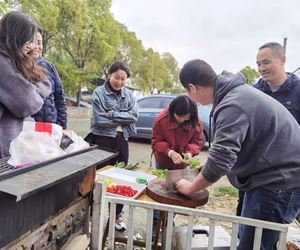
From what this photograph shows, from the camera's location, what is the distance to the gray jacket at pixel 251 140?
1819 mm

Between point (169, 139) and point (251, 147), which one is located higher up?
point (251, 147)

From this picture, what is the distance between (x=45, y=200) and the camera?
4.59 ft

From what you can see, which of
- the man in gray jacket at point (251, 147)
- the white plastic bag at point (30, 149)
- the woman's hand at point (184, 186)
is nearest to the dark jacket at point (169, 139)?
the woman's hand at point (184, 186)

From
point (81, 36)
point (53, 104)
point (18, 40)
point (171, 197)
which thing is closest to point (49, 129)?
point (18, 40)

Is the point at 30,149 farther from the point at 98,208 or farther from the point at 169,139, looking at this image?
the point at 169,139

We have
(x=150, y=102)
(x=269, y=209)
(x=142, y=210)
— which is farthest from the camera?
(x=150, y=102)

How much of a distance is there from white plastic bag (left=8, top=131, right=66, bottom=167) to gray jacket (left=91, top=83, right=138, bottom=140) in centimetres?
185

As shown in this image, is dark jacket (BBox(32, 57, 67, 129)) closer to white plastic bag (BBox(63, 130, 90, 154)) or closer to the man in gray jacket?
white plastic bag (BBox(63, 130, 90, 154))

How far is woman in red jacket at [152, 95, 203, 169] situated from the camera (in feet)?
10.7

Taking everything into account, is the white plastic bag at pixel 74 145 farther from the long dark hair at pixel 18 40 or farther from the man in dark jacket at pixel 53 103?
the man in dark jacket at pixel 53 103

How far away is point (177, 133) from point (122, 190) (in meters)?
1.13

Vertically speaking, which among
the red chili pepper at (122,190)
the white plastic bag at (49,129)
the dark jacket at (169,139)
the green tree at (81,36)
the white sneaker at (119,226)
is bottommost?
the white sneaker at (119,226)

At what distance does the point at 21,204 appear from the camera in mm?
1231

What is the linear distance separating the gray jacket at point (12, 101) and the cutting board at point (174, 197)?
1014mm
